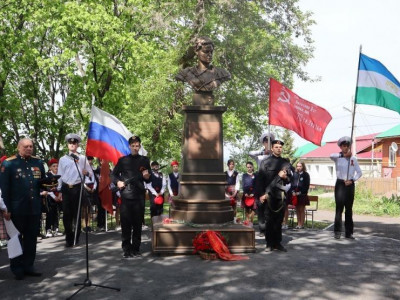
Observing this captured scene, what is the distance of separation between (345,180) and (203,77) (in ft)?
12.4

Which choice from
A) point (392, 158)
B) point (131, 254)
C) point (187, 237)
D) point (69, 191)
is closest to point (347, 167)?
point (187, 237)

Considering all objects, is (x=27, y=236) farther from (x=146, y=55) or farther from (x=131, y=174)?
(x=146, y=55)

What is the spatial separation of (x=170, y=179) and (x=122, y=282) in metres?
6.10

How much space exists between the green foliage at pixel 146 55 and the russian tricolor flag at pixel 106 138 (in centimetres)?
939

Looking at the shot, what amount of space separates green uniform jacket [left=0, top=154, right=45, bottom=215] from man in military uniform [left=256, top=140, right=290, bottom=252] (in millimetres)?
3992

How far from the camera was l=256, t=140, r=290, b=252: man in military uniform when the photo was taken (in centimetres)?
841

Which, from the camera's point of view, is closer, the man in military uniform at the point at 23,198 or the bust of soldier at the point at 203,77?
the man in military uniform at the point at 23,198

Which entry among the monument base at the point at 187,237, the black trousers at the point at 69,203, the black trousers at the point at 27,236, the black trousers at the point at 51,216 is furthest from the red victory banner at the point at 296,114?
Result: the black trousers at the point at 51,216

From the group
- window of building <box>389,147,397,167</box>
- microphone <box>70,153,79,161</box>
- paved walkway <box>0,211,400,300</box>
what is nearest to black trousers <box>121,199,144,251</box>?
paved walkway <box>0,211,400,300</box>

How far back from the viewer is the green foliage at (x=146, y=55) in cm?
1800

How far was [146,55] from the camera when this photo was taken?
18.2 metres

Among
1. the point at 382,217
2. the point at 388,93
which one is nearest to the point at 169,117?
the point at 382,217

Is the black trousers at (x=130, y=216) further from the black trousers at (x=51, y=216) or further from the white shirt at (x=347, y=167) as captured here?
the white shirt at (x=347, y=167)

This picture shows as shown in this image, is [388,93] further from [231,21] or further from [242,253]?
[231,21]
